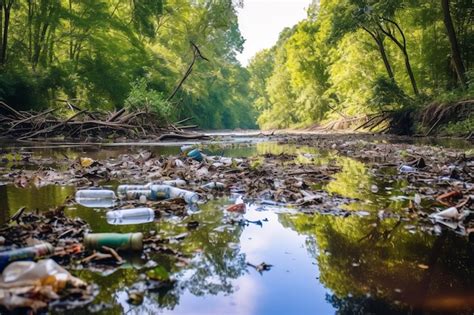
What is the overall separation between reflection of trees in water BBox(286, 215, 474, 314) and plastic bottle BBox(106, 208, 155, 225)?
1105 mm

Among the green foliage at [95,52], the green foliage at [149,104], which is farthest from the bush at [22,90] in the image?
the green foliage at [149,104]

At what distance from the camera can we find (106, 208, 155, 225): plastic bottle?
9.04ft

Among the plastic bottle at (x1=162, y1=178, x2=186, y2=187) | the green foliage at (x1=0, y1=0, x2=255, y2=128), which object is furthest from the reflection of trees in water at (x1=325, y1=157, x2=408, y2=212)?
the green foliage at (x1=0, y1=0, x2=255, y2=128)

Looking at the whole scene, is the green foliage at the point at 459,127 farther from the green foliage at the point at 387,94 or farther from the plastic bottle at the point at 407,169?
the plastic bottle at the point at 407,169

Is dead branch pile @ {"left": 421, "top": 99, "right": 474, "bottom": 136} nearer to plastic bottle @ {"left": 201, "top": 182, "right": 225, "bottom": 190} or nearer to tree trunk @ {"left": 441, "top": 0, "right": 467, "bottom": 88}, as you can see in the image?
tree trunk @ {"left": 441, "top": 0, "right": 467, "bottom": 88}

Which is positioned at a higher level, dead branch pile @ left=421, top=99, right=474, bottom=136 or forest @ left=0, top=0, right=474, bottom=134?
forest @ left=0, top=0, right=474, bottom=134

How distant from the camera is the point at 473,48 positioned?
1983cm

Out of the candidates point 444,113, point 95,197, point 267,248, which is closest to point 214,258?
point 267,248

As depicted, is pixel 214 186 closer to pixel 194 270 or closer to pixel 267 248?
pixel 267 248

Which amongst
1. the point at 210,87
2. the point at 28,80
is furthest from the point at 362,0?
the point at 210,87

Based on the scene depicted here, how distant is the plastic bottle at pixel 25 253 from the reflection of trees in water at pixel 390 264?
138 cm

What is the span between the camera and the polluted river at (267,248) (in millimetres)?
1570

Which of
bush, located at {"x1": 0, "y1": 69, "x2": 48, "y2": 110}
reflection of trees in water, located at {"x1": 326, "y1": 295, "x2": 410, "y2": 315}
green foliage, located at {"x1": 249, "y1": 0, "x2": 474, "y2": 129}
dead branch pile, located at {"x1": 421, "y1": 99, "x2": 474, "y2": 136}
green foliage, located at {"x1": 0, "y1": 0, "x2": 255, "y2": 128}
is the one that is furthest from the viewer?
green foliage, located at {"x1": 249, "y1": 0, "x2": 474, "y2": 129}

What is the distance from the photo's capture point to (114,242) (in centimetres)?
207
